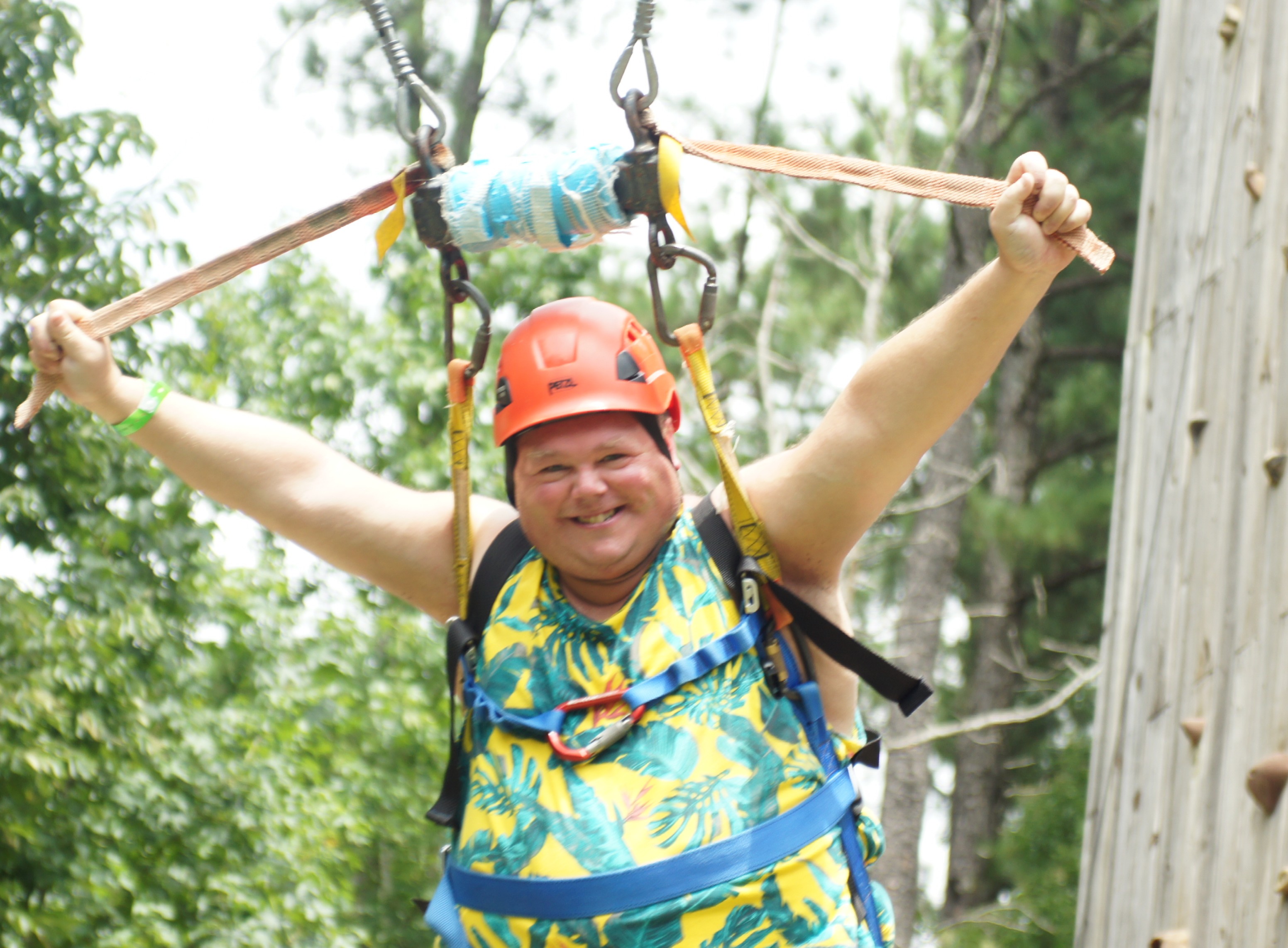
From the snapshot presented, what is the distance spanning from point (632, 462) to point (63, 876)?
9.42 ft

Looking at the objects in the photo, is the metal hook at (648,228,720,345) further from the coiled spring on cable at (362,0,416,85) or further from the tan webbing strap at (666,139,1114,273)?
the coiled spring on cable at (362,0,416,85)

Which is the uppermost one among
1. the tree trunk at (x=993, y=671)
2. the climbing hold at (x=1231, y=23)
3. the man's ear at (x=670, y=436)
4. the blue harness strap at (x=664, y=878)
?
the tree trunk at (x=993, y=671)

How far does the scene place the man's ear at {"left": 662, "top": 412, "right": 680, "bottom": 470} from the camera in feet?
7.46

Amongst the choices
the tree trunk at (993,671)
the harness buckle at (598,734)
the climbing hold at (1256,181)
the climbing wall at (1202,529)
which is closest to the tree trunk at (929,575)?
the tree trunk at (993,671)

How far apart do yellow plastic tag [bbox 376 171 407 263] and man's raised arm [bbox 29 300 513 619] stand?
0.41 meters

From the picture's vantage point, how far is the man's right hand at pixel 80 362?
236 centimetres

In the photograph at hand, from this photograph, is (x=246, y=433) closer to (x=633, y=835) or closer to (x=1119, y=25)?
(x=633, y=835)

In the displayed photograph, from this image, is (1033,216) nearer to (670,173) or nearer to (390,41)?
(670,173)

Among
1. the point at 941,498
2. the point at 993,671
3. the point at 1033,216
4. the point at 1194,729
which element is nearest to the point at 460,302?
the point at 1033,216

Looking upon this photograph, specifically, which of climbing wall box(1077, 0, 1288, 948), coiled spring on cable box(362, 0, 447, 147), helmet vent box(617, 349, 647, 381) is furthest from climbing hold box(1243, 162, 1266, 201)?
coiled spring on cable box(362, 0, 447, 147)

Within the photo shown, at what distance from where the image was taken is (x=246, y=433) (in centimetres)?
243

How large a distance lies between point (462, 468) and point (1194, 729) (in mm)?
1601

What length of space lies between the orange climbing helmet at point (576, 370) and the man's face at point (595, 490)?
4 cm

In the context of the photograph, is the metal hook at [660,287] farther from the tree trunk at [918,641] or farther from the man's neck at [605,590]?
the tree trunk at [918,641]
